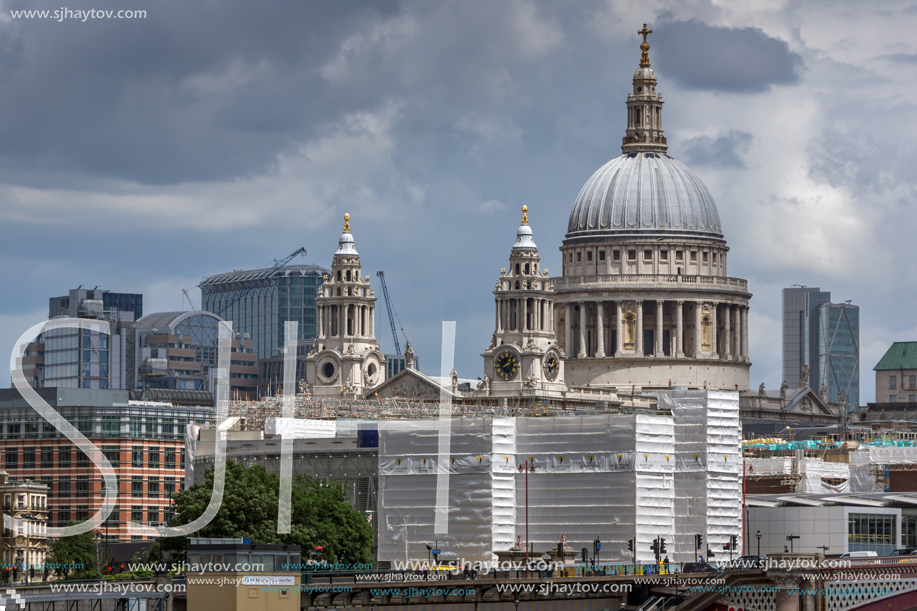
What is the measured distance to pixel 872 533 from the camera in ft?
420

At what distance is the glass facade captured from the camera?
126312 millimetres

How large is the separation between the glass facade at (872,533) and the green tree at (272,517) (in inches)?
1094

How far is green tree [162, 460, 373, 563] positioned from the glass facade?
27.8 metres

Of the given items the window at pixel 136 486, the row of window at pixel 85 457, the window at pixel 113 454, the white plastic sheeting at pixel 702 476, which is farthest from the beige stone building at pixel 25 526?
the white plastic sheeting at pixel 702 476

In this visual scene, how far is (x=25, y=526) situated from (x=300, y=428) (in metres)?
28.6

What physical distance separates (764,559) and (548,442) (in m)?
22.6

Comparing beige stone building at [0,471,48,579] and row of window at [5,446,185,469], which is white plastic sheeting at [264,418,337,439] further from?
beige stone building at [0,471,48,579]

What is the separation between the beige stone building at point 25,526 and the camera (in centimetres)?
15271

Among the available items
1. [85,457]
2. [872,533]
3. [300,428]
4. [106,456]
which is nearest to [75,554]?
[300,428]

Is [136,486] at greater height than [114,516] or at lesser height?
greater

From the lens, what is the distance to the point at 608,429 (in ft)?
413

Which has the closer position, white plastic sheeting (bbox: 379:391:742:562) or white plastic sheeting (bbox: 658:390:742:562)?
white plastic sheeting (bbox: 379:391:742:562)

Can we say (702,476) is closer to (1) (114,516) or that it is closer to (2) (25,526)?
(2) (25,526)

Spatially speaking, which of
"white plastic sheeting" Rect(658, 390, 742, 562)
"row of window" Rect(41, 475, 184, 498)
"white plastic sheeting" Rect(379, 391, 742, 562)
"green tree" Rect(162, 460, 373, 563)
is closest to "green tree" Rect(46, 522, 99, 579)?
"green tree" Rect(162, 460, 373, 563)
